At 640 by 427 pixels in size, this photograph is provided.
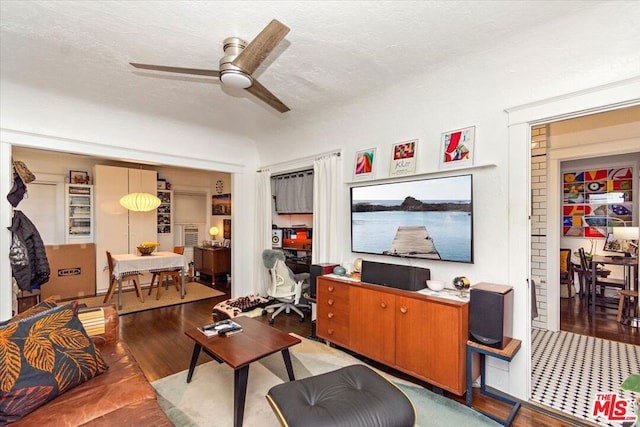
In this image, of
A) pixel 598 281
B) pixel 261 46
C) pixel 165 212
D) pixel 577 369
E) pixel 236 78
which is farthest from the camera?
pixel 165 212

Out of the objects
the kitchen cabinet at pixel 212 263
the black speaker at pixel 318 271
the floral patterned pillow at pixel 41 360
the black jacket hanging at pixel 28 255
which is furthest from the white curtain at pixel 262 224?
the floral patterned pillow at pixel 41 360

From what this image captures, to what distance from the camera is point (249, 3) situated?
5.95ft

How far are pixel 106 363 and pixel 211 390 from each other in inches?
32.6

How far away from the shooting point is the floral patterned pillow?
1397 mm

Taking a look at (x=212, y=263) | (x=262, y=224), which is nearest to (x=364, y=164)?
(x=262, y=224)

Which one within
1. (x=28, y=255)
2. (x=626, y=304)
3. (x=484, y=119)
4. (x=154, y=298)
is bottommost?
(x=154, y=298)

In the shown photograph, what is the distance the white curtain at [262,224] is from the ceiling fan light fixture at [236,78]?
272 centimetres

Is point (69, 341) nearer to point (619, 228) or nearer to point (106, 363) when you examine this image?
point (106, 363)

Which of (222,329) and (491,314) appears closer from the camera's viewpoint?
(491,314)

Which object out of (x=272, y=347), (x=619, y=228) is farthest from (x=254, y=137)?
(x=619, y=228)

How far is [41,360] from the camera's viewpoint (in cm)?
153

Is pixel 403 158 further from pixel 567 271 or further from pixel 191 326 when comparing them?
pixel 567 271

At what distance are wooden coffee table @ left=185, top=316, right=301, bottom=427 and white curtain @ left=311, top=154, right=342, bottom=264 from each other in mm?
1358

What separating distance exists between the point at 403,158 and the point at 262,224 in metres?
2.71
